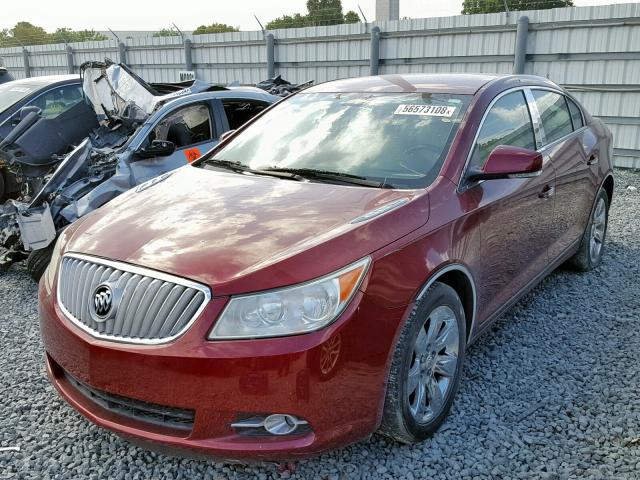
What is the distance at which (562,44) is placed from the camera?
978 centimetres

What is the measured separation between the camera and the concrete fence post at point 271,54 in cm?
1322

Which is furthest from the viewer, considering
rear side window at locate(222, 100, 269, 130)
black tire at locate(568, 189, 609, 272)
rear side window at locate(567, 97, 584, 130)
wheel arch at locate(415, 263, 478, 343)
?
rear side window at locate(222, 100, 269, 130)

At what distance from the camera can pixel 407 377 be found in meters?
2.48

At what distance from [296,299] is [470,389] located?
153cm

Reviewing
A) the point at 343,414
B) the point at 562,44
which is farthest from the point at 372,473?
the point at 562,44

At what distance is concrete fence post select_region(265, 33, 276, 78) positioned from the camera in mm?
13219

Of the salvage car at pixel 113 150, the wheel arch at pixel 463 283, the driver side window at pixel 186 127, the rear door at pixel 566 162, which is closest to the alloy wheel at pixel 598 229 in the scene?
the rear door at pixel 566 162

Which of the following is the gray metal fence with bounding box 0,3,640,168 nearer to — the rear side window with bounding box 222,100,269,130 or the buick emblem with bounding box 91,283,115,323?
the rear side window with bounding box 222,100,269,130

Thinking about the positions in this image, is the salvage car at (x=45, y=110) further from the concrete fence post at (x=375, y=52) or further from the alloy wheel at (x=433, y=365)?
the concrete fence post at (x=375, y=52)

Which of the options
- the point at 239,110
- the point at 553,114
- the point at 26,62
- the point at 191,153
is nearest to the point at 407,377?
the point at 553,114

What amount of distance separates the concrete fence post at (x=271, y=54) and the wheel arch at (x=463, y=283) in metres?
11.4

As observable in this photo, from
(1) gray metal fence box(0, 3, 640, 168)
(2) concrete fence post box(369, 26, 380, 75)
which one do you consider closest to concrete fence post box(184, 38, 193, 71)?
(1) gray metal fence box(0, 3, 640, 168)

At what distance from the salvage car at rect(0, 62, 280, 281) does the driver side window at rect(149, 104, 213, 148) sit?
0.4 inches

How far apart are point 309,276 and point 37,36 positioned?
48293 millimetres
